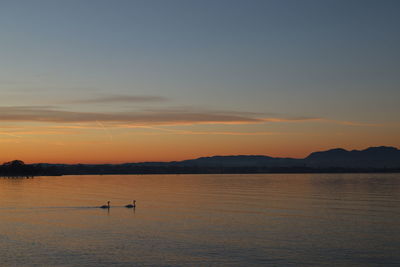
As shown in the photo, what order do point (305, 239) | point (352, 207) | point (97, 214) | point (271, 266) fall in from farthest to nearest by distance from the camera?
1. point (352, 207)
2. point (97, 214)
3. point (305, 239)
4. point (271, 266)

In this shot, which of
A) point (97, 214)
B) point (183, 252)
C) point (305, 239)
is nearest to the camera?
point (183, 252)

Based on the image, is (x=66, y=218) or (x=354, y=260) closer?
(x=354, y=260)

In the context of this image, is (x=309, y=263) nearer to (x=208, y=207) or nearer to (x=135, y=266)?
(x=135, y=266)

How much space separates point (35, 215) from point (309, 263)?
3741cm

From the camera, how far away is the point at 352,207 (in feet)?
210

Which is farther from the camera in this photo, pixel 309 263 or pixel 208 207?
pixel 208 207

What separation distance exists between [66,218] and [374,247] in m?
33.7

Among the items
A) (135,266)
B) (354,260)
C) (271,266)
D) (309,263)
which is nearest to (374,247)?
(354,260)

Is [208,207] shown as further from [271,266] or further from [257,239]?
[271,266]

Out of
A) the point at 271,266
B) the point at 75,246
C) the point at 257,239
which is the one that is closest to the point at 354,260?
the point at 271,266

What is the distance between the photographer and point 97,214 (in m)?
58.2

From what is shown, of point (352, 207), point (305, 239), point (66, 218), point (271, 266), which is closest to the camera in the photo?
point (271, 266)

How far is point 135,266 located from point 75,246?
27.6ft

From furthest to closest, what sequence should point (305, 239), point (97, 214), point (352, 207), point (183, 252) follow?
point (352, 207) < point (97, 214) < point (305, 239) < point (183, 252)
